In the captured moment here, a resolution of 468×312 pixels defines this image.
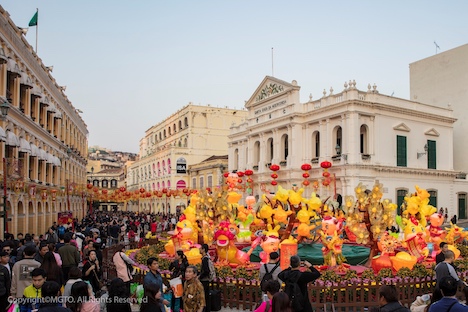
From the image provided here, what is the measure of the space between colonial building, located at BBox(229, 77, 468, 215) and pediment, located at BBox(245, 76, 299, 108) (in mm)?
85

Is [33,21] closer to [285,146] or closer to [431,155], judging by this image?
[285,146]

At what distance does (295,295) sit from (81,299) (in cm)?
311

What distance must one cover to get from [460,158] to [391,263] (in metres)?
Answer: 29.1

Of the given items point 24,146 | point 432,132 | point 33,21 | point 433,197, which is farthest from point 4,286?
point 432,132

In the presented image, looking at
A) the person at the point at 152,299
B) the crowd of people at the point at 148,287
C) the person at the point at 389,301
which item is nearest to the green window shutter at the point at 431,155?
the crowd of people at the point at 148,287

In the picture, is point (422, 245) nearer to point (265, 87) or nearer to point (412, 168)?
point (412, 168)

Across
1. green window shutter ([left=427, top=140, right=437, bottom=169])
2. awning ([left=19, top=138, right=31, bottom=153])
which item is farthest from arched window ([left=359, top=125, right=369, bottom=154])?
awning ([left=19, top=138, right=31, bottom=153])

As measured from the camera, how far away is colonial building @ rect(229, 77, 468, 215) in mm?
30078

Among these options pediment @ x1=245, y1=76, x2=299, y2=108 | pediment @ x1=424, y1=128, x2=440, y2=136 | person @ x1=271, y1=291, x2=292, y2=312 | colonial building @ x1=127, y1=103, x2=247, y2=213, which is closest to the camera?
person @ x1=271, y1=291, x2=292, y2=312

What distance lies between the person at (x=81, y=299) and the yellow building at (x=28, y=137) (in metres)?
10.9

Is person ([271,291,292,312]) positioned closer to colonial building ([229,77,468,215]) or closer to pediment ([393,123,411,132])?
colonial building ([229,77,468,215])

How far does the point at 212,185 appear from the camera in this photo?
48.8 metres

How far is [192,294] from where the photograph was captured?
7367 millimetres

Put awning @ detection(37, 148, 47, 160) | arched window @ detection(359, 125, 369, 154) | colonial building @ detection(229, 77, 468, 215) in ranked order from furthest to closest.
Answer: arched window @ detection(359, 125, 369, 154)
colonial building @ detection(229, 77, 468, 215)
awning @ detection(37, 148, 47, 160)
